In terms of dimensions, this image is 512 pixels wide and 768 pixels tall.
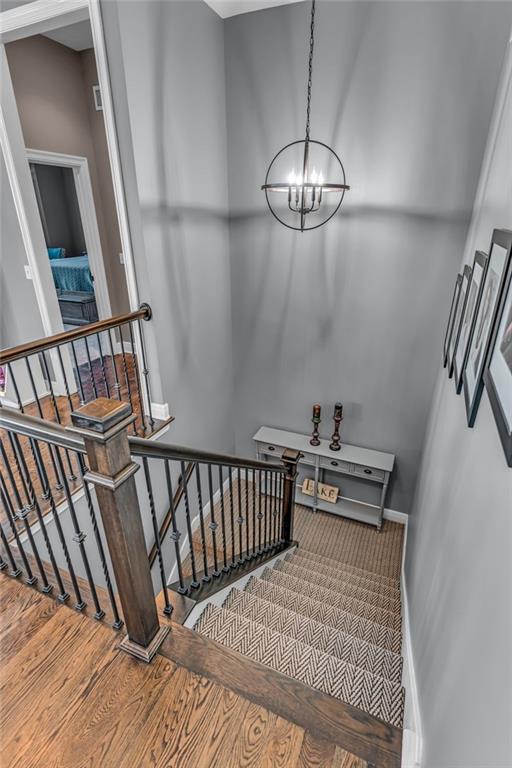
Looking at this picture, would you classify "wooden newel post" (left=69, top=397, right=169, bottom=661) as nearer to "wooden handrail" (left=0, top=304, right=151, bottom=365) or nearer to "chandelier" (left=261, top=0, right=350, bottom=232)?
"wooden handrail" (left=0, top=304, right=151, bottom=365)

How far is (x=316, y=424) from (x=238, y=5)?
3.49 m

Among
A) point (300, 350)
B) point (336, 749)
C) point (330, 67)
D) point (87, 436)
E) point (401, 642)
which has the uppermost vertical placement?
point (330, 67)

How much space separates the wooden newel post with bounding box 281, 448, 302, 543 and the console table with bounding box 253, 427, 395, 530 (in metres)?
0.83

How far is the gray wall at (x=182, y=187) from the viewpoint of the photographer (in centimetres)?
251

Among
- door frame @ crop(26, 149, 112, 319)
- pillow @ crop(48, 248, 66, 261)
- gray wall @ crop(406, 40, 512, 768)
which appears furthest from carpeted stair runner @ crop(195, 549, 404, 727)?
pillow @ crop(48, 248, 66, 261)

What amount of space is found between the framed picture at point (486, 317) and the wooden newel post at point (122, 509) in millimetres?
1176

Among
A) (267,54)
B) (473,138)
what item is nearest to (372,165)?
(473,138)

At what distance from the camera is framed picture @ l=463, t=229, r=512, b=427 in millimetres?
1260

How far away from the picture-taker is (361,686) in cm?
177

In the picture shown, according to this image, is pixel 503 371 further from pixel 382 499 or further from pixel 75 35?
pixel 75 35

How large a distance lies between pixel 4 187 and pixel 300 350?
2.83 m

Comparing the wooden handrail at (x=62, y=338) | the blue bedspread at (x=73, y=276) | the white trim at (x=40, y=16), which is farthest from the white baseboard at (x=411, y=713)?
the blue bedspread at (x=73, y=276)

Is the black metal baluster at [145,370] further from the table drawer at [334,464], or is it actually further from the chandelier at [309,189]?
the table drawer at [334,464]

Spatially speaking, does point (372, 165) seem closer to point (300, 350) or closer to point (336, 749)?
point (300, 350)
